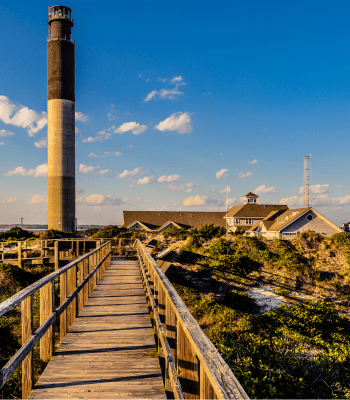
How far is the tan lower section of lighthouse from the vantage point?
43.3 meters

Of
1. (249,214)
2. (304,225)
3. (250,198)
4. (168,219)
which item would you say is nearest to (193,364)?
(304,225)

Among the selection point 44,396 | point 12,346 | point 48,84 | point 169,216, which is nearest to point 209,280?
point 12,346

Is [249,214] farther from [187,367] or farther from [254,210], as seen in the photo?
[187,367]

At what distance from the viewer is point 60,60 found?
4431cm

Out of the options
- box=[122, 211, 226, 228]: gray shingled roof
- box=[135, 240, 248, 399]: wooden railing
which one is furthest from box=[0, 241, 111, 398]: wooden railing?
box=[122, 211, 226, 228]: gray shingled roof

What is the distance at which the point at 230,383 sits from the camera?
1439 mm

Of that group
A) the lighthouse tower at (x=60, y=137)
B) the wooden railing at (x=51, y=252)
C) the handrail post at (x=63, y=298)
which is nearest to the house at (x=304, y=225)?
the wooden railing at (x=51, y=252)

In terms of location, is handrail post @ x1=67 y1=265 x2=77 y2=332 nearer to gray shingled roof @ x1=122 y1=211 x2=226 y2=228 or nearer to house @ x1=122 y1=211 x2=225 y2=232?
house @ x1=122 y1=211 x2=225 y2=232

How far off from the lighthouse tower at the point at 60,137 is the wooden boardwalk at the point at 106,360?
129 feet

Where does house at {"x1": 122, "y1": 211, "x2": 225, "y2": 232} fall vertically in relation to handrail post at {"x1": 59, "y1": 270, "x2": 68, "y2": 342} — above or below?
above

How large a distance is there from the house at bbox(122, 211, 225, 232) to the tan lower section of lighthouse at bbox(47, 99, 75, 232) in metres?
9.83

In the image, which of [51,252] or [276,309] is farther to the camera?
[51,252]

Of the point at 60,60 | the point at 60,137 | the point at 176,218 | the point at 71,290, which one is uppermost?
the point at 60,60

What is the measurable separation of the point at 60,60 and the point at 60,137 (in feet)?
38.6
